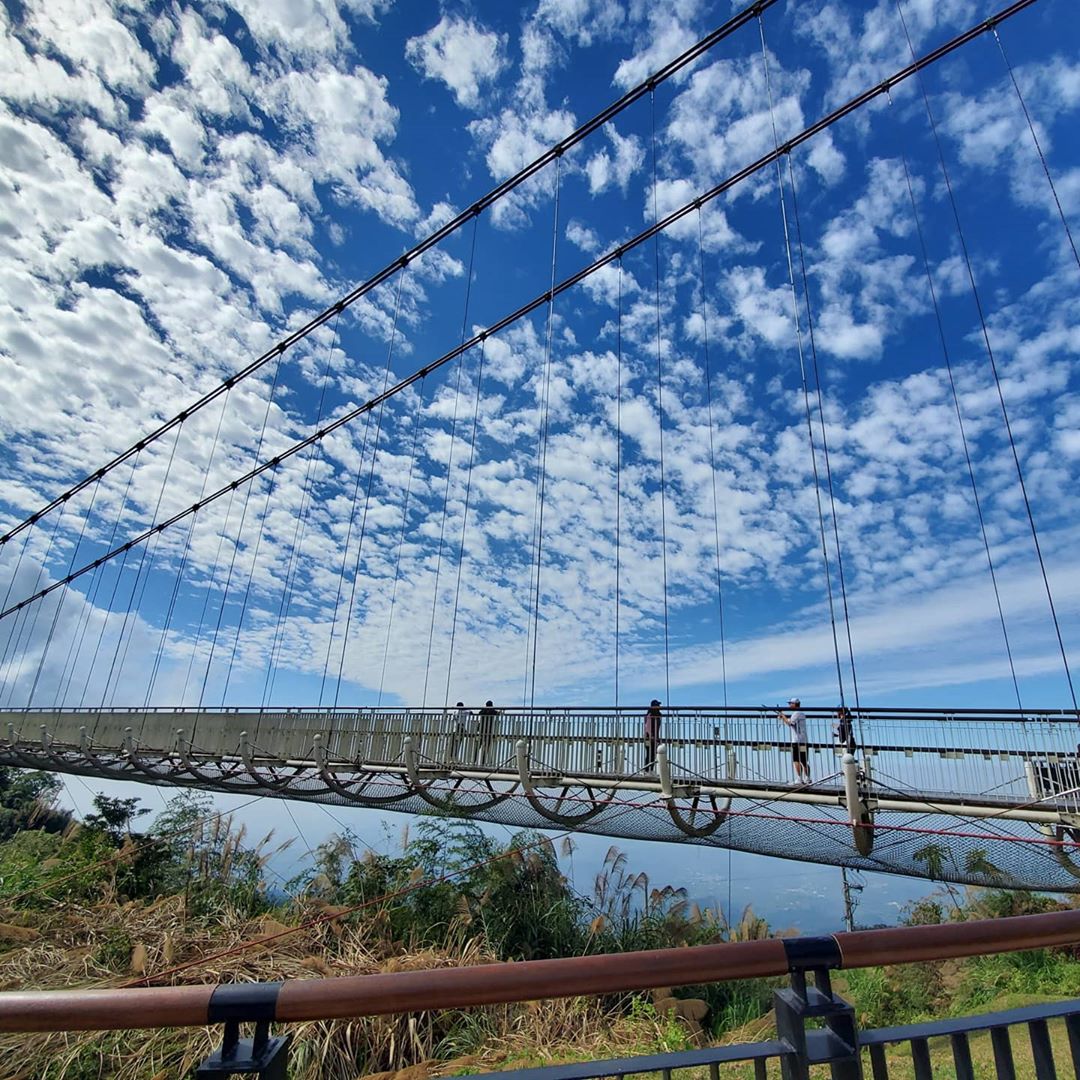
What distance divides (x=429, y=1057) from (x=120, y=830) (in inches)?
449

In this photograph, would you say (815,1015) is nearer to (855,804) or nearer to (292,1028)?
(292,1028)

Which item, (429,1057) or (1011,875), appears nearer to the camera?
(429,1057)

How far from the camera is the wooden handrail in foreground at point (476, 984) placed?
1.03 m

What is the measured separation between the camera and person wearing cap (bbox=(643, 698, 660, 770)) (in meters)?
7.05

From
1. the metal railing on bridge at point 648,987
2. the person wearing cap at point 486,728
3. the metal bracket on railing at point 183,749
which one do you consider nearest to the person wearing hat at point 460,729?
the person wearing cap at point 486,728

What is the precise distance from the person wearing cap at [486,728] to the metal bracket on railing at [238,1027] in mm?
7924

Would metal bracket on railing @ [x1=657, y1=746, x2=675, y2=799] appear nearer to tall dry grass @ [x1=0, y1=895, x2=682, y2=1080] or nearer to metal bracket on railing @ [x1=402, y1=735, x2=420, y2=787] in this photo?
tall dry grass @ [x1=0, y1=895, x2=682, y2=1080]

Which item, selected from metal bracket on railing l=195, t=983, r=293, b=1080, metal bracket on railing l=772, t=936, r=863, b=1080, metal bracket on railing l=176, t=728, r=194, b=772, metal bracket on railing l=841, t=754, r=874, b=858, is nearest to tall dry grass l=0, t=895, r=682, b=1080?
metal bracket on railing l=841, t=754, r=874, b=858

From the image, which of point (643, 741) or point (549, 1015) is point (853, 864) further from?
point (549, 1015)

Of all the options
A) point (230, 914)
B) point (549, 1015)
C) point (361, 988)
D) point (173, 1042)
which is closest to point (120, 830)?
point (230, 914)

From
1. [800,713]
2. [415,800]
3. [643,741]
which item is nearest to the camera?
[800,713]

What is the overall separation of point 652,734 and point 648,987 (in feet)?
21.4

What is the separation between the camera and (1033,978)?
7863 millimetres

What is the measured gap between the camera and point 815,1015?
112cm
